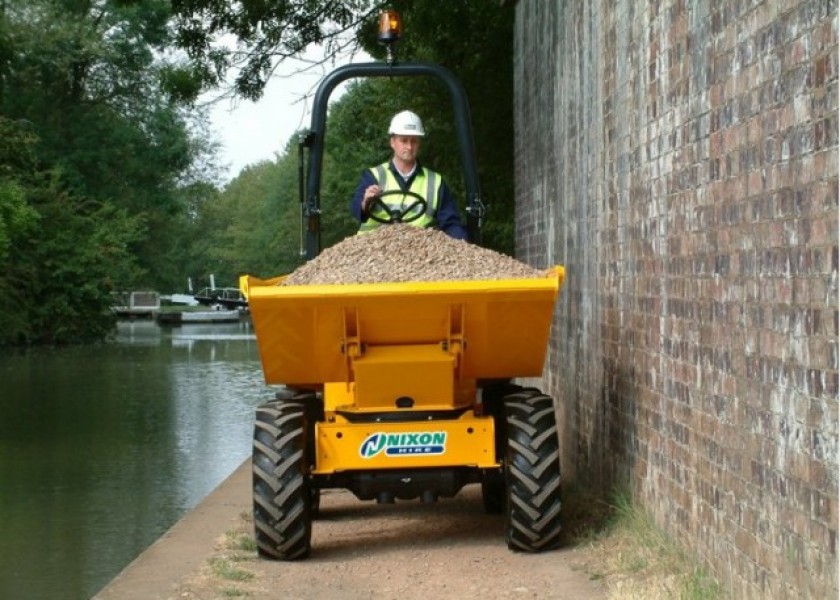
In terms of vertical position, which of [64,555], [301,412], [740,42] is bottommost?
[64,555]

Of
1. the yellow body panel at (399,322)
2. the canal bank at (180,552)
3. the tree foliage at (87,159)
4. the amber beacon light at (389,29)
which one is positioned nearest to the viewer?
the yellow body panel at (399,322)

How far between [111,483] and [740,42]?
994cm

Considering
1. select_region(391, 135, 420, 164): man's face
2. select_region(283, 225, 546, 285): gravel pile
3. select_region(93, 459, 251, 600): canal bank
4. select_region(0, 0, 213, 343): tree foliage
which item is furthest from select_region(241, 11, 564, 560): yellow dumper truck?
select_region(0, 0, 213, 343): tree foliage

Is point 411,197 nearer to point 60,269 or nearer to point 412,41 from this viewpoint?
point 412,41

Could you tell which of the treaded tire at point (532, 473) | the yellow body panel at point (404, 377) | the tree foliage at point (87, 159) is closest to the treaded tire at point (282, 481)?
the yellow body panel at point (404, 377)

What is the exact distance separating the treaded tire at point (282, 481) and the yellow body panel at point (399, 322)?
262 mm

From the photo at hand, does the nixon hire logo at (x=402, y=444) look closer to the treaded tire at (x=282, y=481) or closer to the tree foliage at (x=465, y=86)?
the treaded tire at (x=282, y=481)

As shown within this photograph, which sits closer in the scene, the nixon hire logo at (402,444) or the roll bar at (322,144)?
the nixon hire logo at (402,444)

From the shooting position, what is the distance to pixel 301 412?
981 centimetres

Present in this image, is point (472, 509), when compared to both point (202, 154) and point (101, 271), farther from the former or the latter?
point (202, 154)

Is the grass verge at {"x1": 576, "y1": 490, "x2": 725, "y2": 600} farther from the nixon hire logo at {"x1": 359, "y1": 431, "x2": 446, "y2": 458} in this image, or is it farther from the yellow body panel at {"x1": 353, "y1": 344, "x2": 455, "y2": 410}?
the yellow body panel at {"x1": 353, "y1": 344, "x2": 455, "y2": 410}

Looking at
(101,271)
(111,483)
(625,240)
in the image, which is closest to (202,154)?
(101,271)

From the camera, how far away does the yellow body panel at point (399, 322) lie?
29.7 ft

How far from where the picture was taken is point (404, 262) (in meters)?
9.46
